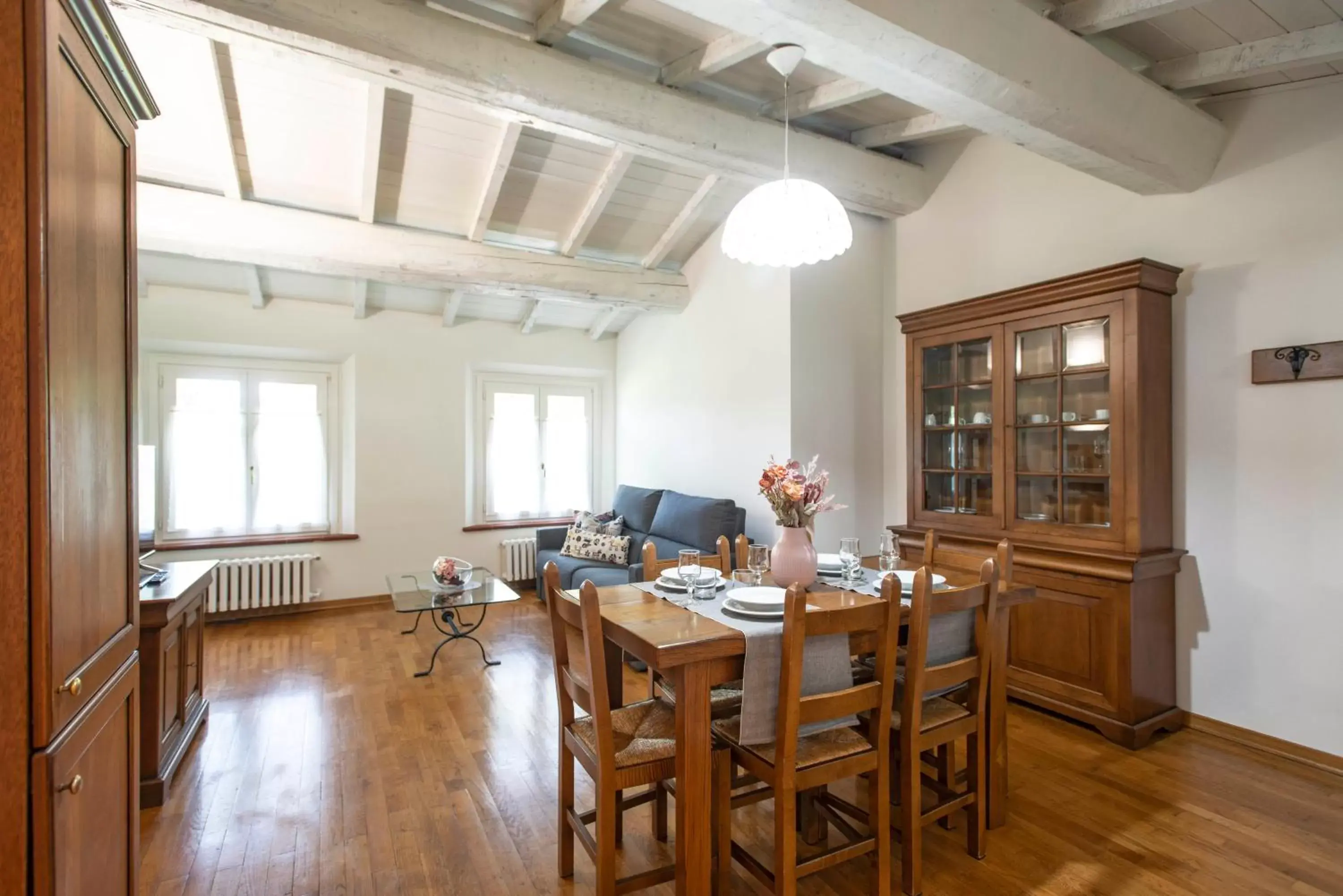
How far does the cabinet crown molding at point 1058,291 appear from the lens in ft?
9.45

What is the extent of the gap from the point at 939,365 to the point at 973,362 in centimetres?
21

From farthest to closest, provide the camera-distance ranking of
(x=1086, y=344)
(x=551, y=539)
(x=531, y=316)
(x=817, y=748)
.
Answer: (x=531, y=316) → (x=551, y=539) → (x=1086, y=344) → (x=817, y=748)

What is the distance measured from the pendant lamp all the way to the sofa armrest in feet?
10.7

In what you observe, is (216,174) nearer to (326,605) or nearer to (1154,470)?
(326,605)

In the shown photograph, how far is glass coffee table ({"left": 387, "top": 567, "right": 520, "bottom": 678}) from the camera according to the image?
3.80 metres

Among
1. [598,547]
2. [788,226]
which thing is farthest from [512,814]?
[598,547]

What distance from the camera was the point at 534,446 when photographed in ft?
20.1

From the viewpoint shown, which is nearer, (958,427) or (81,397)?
(81,397)

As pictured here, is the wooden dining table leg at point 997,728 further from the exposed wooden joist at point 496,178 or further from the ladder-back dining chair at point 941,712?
the exposed wooden joist at point 496,178

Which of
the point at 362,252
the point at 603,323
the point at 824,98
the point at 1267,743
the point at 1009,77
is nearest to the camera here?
the point at 1009,77

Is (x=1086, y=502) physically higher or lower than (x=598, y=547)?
higher

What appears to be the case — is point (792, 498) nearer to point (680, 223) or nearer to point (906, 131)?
point (906, 131)

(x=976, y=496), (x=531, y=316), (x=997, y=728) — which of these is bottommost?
(x=997, y=728)

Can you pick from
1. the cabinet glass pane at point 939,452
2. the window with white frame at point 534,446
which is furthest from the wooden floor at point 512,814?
the window with white frame at point 534,446
